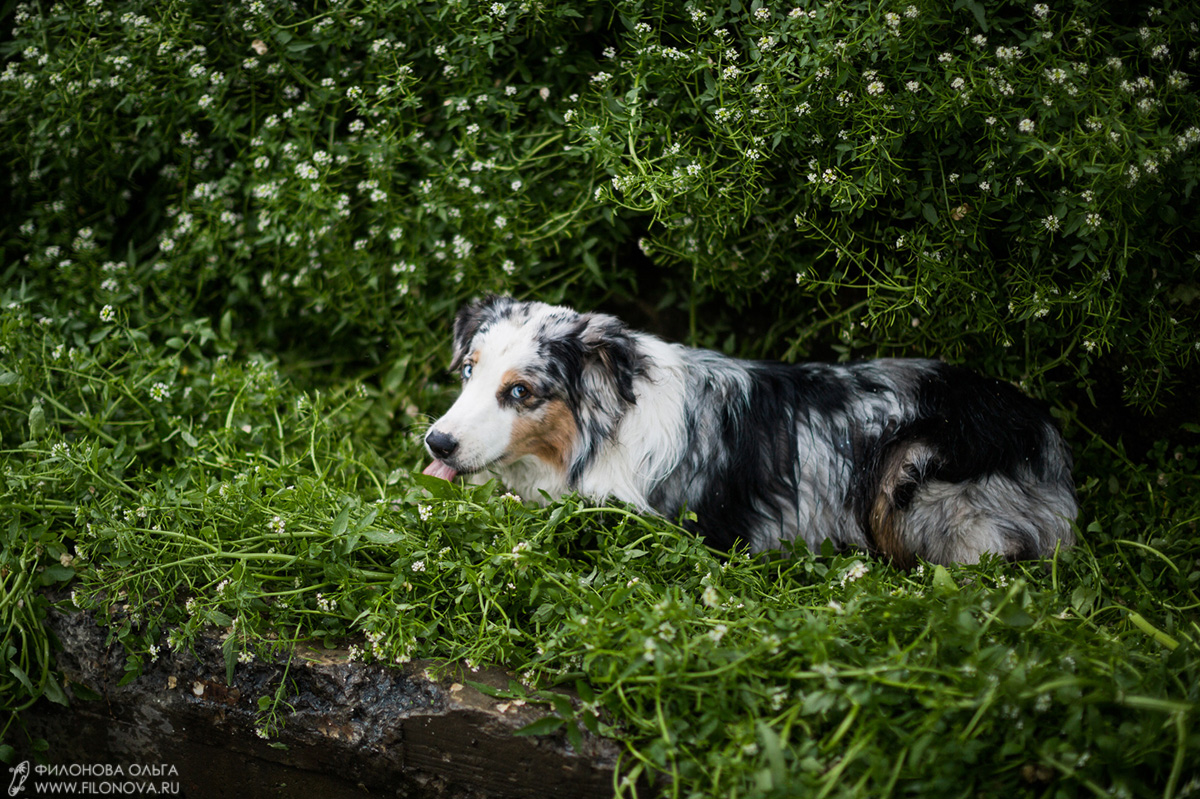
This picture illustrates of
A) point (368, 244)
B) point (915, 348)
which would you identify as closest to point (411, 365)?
point (368, 244)

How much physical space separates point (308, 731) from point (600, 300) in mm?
2314

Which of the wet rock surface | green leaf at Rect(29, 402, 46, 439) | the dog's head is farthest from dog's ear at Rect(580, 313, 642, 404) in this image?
Answer: green leaf at Rect(29, 402, 46, 439)

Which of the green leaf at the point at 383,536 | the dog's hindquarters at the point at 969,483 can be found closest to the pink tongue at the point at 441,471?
the green leaf at the point at 383,536

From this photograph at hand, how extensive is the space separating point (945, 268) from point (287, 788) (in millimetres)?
2875

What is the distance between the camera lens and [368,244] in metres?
4.05

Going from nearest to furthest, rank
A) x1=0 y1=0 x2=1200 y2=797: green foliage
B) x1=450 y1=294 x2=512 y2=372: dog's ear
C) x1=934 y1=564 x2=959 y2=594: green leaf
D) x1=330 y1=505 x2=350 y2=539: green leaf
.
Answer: x1=0 y1=0 x2=1200 y2=797: green foliage < x1=934 y1=564 x2=959 y2=594: green leaf < x1=330 y1=505 x2=350 y2=539: green leaf < x1=450 y1=294 x2=512 y2=372: dog's ear

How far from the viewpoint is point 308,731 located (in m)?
2.59

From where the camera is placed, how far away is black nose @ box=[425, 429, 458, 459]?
2848 mm

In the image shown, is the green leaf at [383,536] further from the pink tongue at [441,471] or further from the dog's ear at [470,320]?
the dog's ear at [470,320]

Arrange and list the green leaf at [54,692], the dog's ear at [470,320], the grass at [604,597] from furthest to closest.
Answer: the dog's ear at [470,320] < the green leaf at [54,692] < the grass at [604,597]

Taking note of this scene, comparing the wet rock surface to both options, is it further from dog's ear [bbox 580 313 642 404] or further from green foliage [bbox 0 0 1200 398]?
green foliage [bbox 0 0 1200 398]

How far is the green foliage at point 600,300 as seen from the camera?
2133 millimetres

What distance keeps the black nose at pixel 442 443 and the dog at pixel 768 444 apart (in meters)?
0.10

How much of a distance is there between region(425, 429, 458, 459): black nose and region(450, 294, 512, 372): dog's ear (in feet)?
1.56
